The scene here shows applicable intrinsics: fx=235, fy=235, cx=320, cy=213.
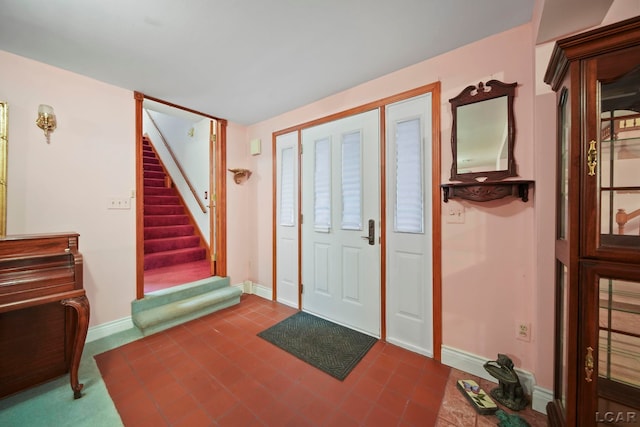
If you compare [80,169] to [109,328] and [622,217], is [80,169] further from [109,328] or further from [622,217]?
[622,217]

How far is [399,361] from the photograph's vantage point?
6.19 ft

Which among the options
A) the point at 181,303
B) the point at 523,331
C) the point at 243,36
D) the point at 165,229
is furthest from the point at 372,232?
the point at 165,229

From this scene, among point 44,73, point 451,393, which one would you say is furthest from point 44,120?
point 451,393

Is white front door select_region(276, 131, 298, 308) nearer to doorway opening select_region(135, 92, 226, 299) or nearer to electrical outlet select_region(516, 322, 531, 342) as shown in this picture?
doorway opening select_region(135, 92, 226, 299)

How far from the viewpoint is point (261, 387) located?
1.61m

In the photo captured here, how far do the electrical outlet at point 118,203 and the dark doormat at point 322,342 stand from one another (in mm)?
1866

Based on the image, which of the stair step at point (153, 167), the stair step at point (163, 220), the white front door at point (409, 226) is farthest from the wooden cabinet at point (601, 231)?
the stair step at point (153, 167)

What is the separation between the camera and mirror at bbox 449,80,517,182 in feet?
5.20

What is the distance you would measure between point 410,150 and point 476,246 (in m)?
0.91

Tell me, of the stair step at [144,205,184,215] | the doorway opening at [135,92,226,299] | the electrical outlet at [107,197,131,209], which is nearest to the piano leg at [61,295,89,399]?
the doorway opening at [135,92,226,299]

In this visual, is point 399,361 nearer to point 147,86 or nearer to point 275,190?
point 275,190

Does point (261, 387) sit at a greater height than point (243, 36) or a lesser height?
lesser

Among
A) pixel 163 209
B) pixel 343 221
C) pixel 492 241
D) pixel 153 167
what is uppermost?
pixel 153 167

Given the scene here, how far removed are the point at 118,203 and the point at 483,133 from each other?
129 inches
